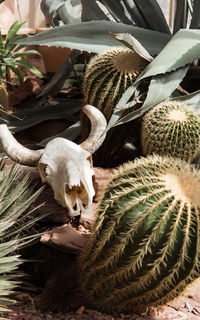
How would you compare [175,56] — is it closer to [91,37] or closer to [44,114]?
[91,37]

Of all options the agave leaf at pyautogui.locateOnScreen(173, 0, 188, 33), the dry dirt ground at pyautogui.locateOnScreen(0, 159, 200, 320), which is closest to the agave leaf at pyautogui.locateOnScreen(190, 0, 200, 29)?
the agave leaf at pyautogui.locateOnScreen(173, 0, 188, 33)

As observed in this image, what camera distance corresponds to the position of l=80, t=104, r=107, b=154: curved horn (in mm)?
1990

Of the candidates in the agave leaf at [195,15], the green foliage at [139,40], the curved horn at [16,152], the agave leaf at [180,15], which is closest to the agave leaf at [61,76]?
the green foliage at [139,40]

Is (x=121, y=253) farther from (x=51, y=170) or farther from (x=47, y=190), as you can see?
(x=47, y=190)

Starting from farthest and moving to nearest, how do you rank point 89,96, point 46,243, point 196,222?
point 89,96, point 46,243, point 196,222

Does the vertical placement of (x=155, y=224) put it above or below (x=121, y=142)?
above

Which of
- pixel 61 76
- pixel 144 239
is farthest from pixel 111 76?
pixel 144 239

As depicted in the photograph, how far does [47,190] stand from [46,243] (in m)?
0.34

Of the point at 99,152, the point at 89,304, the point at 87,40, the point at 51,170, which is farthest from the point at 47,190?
the point at 87,40

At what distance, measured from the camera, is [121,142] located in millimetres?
2447

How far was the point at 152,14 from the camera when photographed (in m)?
2.78

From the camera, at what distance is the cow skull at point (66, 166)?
1.75 metres

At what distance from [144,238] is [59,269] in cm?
58

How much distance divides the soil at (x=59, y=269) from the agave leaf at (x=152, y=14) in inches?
43.8
